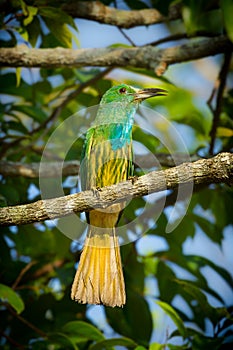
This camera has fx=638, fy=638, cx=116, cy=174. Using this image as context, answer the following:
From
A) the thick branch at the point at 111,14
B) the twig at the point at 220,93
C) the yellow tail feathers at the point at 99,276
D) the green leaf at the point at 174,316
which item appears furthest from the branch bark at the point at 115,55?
the green leaf at the point at 174,316

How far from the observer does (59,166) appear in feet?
15.4

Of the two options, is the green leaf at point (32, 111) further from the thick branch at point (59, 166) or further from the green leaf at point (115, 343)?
the green leaf at point (115, 343)

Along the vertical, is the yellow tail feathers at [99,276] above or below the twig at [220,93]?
below

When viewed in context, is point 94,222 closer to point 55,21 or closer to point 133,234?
point 133,234

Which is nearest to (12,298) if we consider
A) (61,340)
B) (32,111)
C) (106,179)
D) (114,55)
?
(61,340)

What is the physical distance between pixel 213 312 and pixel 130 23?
2152 millimetres

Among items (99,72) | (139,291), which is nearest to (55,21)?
(99,72)

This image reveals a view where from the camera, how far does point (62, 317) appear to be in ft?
14.6

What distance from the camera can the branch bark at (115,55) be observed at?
4.34m

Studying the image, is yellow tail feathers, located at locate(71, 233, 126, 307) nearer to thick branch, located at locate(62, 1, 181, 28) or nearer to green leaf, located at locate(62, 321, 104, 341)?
green leaf, located at locate(62, 321, 104, 341)

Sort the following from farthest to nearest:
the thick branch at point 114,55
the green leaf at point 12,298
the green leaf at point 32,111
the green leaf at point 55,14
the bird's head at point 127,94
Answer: the green leaf at point 32,111, the bird's head at point 127,94, the thick branch at point 114,55, the green leaf at point 55,14, the green leaf at point 12,298

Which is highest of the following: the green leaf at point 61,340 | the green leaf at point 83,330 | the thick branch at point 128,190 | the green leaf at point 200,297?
the thick branch at point 128,190

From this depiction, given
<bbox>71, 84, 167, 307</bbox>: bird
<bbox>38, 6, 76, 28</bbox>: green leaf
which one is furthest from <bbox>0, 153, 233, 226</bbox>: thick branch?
<bbox>38, 6, 76, 28</bbox>: green leaf

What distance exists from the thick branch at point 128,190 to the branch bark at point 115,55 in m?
1.45
